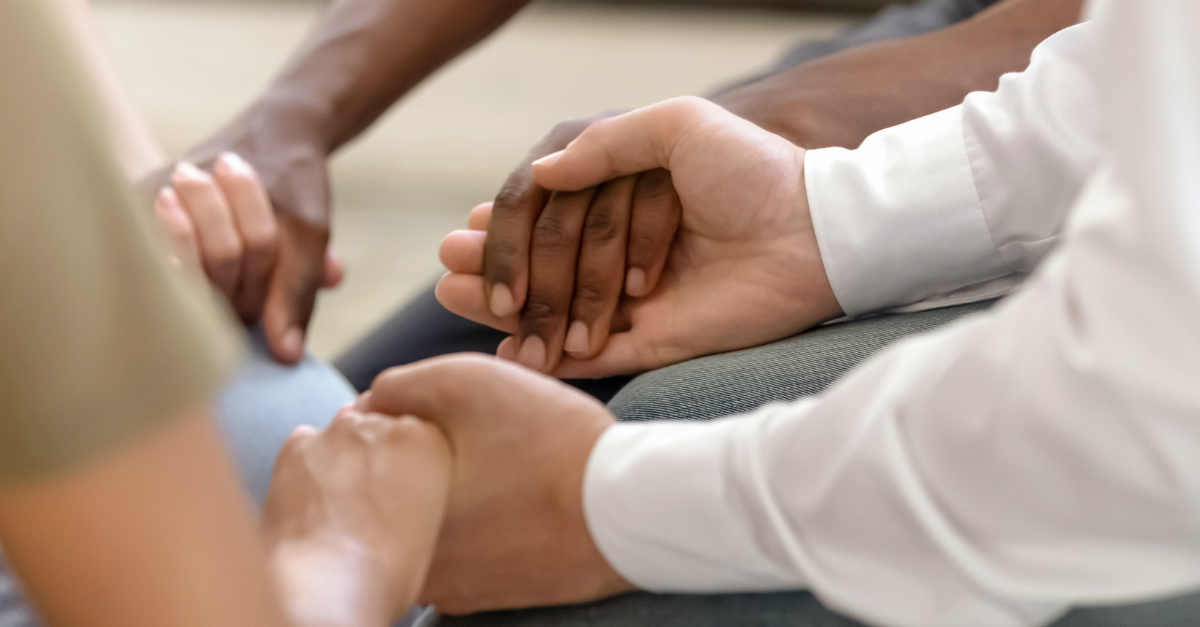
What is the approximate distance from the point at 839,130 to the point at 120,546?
1.53ft

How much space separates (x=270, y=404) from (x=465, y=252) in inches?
6.2

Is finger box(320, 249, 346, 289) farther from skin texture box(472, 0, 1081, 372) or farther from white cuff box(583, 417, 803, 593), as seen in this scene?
white cuff box(583, 417, 803, 593)

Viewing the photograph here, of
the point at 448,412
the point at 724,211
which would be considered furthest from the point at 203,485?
the point at 724,211

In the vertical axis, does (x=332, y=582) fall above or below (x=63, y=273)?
below

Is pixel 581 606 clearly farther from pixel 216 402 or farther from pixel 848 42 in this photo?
pixel 848 42

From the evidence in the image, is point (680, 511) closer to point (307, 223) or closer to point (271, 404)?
point (271, 404)

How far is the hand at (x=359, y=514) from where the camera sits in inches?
13.1

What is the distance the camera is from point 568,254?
47 centimetres

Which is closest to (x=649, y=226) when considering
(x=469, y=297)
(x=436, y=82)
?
(x=469, y=297)

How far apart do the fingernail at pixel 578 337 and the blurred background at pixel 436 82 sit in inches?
34.8

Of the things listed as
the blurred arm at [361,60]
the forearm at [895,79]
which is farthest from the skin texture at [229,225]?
the forearm at [895,79]

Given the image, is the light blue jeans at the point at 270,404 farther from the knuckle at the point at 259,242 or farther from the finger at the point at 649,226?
the finger at the point at 649,226

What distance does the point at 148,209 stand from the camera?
185 millimetres

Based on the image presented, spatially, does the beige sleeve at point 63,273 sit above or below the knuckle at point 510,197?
above
